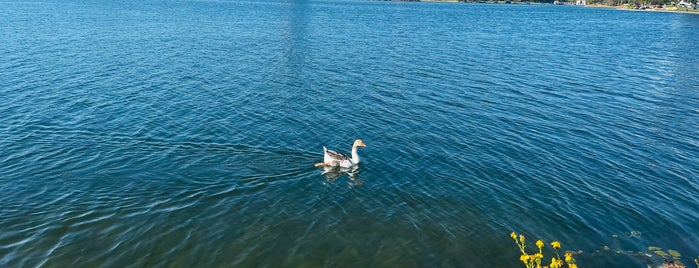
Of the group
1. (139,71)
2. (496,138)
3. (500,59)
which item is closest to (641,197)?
(496,138)

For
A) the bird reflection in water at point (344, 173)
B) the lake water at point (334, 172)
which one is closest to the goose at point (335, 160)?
the bird reflection in water at point (344, 173)

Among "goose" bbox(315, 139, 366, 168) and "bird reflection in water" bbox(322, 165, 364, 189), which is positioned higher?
"goose" bbox(315, 139, 366, 168)

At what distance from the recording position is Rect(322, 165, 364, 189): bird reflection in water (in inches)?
977

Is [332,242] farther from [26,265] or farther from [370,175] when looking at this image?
[26,265]

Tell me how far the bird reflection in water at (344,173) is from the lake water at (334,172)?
A: 0.72 feet

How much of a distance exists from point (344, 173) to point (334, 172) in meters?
0.59

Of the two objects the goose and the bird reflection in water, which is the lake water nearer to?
the bird reflection in water

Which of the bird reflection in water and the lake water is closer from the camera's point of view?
the lake water

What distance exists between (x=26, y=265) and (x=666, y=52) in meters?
87.3

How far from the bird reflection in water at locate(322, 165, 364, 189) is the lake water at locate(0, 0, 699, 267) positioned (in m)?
0.22

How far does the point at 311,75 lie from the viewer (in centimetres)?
5050

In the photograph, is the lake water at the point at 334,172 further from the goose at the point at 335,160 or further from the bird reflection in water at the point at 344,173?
the goose at the point at 335,160

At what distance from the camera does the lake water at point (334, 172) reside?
62.0ft

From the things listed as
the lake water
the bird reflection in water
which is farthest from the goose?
the lake water
